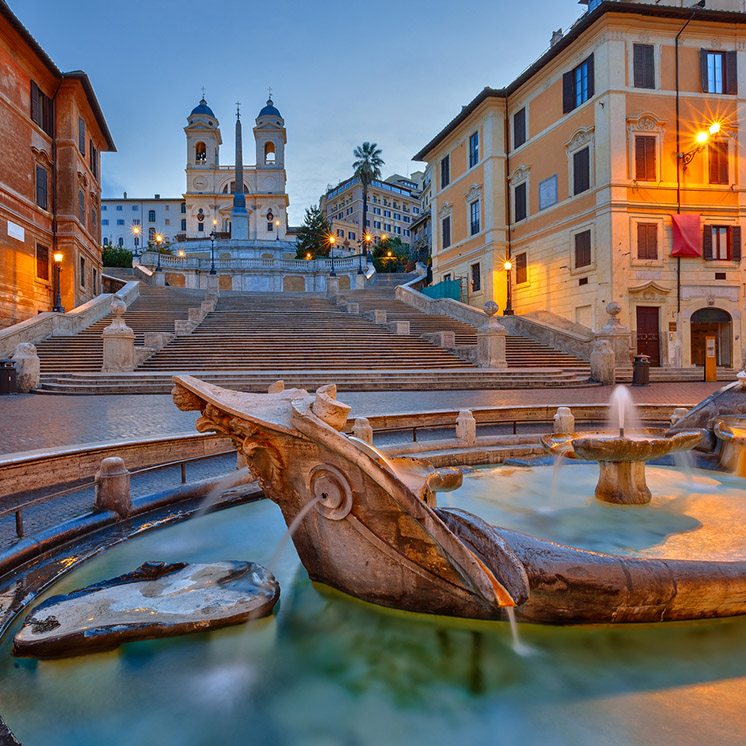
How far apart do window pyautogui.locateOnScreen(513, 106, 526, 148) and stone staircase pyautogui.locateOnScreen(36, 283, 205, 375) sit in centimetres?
2056

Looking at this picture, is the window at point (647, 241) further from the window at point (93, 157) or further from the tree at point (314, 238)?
the tree at point (314, 238)

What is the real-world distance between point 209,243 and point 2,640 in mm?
57813

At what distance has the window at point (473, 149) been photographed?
108 ft

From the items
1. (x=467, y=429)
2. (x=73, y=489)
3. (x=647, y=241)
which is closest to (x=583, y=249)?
(x=647, y=241)

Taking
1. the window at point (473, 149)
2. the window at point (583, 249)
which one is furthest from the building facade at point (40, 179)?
the window at point (583, 249)

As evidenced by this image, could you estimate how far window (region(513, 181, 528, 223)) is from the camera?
30062 millimetres

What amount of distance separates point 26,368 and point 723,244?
28.7m

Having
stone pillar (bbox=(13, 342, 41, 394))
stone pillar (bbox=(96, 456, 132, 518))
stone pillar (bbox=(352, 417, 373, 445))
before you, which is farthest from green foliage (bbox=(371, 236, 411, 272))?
stone pillar (bbox=(96, 456, 132, 518))

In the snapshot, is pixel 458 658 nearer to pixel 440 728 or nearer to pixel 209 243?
pixel 440 728

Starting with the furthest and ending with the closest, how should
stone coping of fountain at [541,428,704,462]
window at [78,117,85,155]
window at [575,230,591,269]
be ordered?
window at [78,117,85,155]
window at [575,230,591,269]
stone coping of fountain at [541,428,704,462]

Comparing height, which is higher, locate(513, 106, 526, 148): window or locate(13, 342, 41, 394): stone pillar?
locate(513, 106, 526, 148): window

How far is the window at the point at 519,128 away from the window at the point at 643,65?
6481mm

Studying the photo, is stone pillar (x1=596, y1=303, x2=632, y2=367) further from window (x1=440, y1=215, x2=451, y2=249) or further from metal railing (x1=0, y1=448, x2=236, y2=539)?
window (x1=440, y1=215, x2=451, y2=249)

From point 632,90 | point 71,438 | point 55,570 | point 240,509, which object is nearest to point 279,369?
point 71,438
